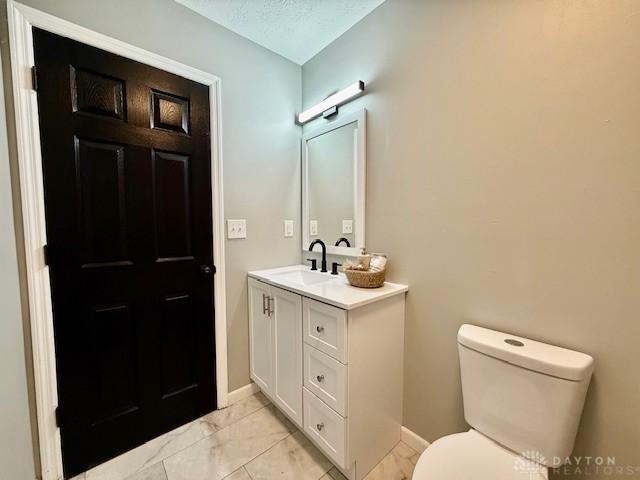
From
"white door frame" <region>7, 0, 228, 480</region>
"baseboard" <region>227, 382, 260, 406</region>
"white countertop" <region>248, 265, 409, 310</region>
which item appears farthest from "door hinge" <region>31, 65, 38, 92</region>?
"baseboard" <region>227, 382, 260, 406</region>

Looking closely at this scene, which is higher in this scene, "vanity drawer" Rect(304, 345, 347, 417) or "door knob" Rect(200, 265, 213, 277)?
"door knob" Rect(200, 265, 213, 277)

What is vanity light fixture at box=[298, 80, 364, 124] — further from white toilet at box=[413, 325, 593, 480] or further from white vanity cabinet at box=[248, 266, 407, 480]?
white toilet at box=[413, 325, 593, 480]

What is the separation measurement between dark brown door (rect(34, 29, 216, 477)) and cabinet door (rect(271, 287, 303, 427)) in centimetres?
47

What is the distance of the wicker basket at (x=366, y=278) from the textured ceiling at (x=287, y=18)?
1527mm

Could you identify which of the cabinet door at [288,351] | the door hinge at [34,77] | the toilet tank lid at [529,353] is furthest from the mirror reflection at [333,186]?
the door hinge at [34,77]

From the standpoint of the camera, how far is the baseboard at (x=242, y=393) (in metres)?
1.72

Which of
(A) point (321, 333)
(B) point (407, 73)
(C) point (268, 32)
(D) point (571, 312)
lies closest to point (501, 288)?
(D) point (571, 312)

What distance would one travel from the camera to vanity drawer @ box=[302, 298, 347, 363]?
1.09 m

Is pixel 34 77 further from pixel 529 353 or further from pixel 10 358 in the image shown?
pixel 529 353

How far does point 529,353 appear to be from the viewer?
0.88 metres

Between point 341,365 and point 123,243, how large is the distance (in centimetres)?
125

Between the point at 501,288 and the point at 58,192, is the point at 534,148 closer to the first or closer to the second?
the point at 501,288

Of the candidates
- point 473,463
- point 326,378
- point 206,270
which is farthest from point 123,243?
point 473,463

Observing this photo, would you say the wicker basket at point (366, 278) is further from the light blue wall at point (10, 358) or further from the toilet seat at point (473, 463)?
the light blue wall at point (10, 358)
